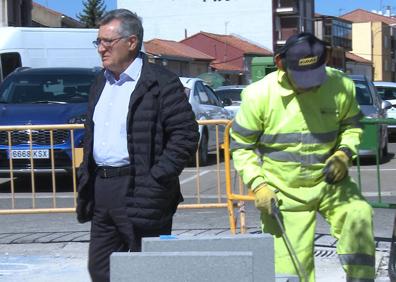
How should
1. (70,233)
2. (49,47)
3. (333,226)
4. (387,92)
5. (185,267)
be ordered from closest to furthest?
(185,267) → (333,226) → (70,233) → (49,47) → (387,92)

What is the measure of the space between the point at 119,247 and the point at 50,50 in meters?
12.0

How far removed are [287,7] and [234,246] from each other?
250ft

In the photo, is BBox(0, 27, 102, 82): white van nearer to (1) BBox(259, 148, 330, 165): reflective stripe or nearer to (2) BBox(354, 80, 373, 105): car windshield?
(2) BBox(354, 80, 373, 105): car windshield

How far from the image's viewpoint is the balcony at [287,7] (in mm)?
76938

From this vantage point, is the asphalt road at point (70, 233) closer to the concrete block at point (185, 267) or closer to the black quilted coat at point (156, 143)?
the black quilted coat at point (156, 143)

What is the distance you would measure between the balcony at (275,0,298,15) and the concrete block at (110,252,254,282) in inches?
2960

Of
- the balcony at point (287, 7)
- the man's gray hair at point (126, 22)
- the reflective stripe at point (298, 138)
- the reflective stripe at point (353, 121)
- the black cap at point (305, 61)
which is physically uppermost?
the balcony at point (287, 7)

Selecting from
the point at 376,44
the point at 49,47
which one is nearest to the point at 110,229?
the point at 49,47

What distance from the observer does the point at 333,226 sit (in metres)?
4.26

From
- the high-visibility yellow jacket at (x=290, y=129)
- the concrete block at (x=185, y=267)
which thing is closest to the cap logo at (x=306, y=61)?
the high-visibility yellow jacket at (x=290, y=129)

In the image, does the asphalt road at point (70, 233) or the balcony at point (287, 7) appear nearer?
the asphalt road at point (70, 233)

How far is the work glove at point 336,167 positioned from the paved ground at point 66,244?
216cm

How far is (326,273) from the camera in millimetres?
6328

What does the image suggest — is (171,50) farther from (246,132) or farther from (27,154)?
(246,132)
